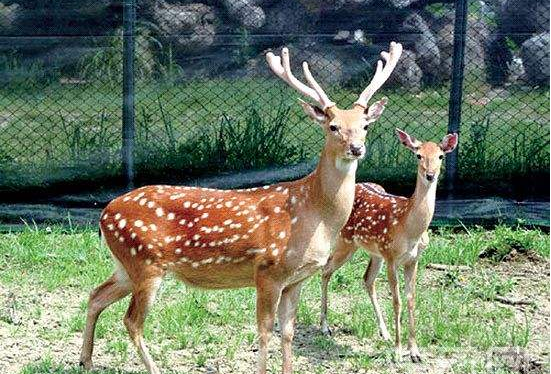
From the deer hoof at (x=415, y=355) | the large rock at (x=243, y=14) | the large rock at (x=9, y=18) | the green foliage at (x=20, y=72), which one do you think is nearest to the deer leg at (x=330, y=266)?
the deer hoof at (x=415, y=355)

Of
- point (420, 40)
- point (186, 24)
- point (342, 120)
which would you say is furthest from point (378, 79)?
point (186, 24)

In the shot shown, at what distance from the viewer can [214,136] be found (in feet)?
33.5

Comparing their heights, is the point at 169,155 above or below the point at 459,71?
below

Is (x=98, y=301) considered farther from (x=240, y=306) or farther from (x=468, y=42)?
(x=468, y=42)

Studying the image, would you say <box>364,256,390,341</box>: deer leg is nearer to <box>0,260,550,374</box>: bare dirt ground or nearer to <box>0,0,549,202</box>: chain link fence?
<box>0,260,550,374</box>: bare dirt ground

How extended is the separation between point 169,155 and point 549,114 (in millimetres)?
3098

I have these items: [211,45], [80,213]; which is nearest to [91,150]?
[80,213]

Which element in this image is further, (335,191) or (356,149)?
(335,191)

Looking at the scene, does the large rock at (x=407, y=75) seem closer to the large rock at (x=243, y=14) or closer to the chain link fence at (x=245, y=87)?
the chain link fence at (x=245, y=87)

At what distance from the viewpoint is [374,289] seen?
25.7 feet

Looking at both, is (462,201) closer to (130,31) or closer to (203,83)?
(203,83)

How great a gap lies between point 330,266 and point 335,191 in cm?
157

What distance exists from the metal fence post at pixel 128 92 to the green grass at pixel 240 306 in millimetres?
651

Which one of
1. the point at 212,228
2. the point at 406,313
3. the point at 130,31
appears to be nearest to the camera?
the point at 212,228
